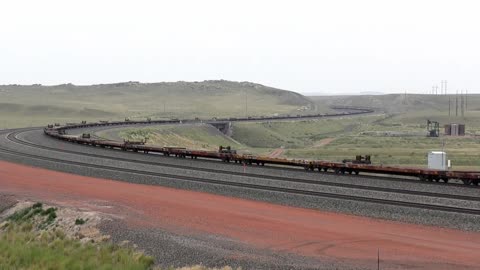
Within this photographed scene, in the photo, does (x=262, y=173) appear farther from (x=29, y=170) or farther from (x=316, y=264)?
(x=316, y=264)

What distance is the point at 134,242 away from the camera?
17219 mm

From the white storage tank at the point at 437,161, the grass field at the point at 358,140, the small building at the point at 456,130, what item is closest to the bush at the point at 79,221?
the white storage tank at the point at 437,161

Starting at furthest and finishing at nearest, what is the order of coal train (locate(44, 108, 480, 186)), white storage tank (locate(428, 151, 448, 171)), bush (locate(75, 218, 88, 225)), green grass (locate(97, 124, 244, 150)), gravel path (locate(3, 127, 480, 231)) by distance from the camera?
green grass (locate(97, 124, 244, 150))
white storage tank (locate(428, 151, 448, 171))
coal train (locate(44, 108, 480, 186))
bush (locate(75, 218, 88, 225))
gravel path (locate(3, 127, 480, 231))

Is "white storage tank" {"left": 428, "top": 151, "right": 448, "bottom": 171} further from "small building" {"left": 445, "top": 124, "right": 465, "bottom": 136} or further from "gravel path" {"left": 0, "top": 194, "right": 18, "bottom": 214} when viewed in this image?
"small building" {"left": 445, "top": 124, "right": 465, "bottom": 136}

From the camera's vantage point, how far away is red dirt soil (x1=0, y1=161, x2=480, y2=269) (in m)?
14.9

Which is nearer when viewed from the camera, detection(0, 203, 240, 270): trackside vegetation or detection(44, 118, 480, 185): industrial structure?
detection(0, 203, 240, 270): trackside vegetation

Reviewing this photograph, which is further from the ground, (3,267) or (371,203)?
(371,203)

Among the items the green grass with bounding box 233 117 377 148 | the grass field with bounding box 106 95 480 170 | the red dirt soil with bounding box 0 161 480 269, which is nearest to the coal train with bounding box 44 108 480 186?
the red dirt soil with bounding box 0 161 480 269

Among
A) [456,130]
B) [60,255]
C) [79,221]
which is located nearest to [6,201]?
[79,221]

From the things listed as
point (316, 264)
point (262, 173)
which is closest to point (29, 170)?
point (262, 173)

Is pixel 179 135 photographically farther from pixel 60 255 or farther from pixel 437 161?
pixel 60 255

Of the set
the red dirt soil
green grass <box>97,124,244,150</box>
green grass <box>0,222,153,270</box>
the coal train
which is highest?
green grass <box>97,124,244,150</box>

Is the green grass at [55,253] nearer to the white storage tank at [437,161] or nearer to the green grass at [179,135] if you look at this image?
the white storage tank at [437,161]

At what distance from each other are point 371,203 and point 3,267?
13.0m
